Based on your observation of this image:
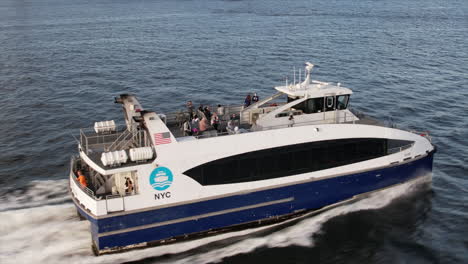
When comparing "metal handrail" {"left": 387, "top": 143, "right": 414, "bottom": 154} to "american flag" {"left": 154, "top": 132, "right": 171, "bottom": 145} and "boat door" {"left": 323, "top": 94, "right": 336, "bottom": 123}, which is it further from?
"american flag" {"left": 154, "top": 132, "right": 171, "bottom": 145}

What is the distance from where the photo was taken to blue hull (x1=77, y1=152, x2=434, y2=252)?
47.5 feet

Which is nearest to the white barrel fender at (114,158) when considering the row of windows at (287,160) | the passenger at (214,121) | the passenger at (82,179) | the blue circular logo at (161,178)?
the blue circular logo at (161,178)

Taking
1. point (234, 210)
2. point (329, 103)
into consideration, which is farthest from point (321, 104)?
point (234, 210)

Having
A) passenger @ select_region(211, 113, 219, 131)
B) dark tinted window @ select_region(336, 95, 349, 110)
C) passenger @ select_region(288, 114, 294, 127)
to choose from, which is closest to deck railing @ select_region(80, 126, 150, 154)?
passenger @ select_region(211, 113, 219, 131)

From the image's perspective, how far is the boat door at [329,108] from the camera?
1781 cm

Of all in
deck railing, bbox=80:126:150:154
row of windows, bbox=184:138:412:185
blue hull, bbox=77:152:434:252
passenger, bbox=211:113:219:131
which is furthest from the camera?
passenger, bbox=211:113:219:131

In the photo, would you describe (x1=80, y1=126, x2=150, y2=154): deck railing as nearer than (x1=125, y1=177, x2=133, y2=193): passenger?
No

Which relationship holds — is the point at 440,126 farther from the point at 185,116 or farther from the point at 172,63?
the point at 172,63

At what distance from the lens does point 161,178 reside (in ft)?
47.8

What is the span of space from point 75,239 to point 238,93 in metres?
20.4

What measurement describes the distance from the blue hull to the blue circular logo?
2.64 feet

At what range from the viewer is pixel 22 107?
32156 millimetres

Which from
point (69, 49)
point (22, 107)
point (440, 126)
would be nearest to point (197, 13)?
point (69, 49)

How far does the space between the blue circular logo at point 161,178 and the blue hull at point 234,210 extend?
806 millimetres
